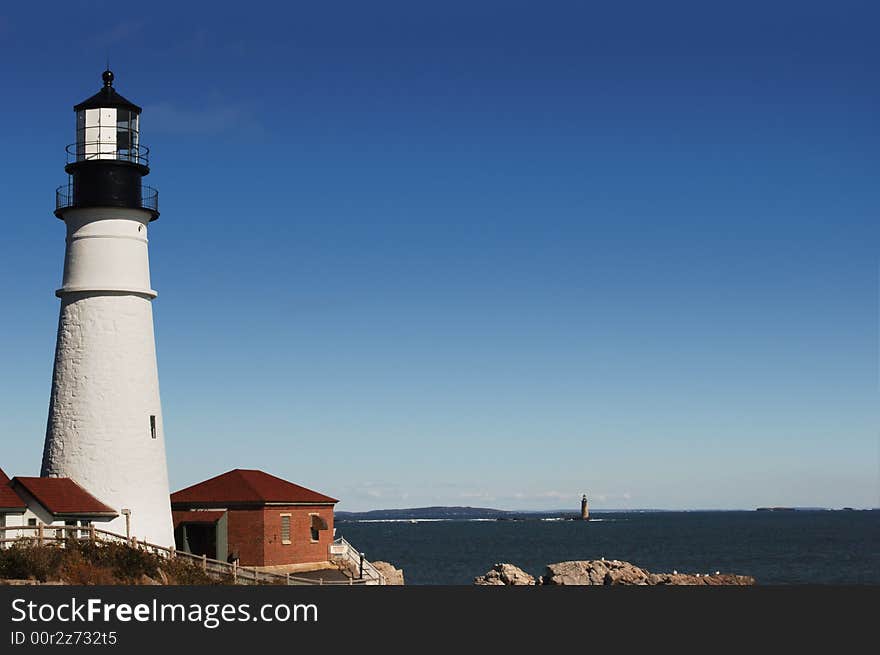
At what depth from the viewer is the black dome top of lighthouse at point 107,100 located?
119 feet

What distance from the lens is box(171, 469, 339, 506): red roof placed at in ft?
135

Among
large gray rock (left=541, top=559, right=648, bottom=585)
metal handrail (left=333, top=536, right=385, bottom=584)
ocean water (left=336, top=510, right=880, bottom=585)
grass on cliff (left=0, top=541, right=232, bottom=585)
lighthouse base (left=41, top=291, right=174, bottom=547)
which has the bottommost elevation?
ocean water (left=336, top=510, right=880, bottom=585)

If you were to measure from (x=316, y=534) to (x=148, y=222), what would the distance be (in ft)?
44.5

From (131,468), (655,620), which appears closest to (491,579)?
(131,468)

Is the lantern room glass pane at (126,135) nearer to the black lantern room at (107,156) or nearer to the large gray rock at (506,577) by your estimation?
the black lantern room at (107,156)

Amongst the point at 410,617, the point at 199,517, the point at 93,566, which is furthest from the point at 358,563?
the point at 410,617

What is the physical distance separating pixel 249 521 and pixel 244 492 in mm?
1088

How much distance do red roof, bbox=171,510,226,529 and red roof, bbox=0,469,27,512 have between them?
7.56 meters

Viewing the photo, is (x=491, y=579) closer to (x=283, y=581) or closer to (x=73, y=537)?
(x=283, y=581)

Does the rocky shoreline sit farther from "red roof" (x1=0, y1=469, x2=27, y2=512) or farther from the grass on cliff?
"red roof" (x1=0, y1=469, x2=27, y2=512)

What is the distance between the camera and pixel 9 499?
108 ft

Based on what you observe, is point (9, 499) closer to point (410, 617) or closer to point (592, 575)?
point (410, 617)

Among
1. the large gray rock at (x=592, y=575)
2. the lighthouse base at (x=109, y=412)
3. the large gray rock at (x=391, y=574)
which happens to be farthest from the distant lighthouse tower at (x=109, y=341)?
the large gray rock at (x=592, y=575)

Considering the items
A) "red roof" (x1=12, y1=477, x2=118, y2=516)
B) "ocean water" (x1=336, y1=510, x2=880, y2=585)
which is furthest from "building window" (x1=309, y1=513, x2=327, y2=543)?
"ocean water" (x1=336, y1=510, x2=880, y2=585)
